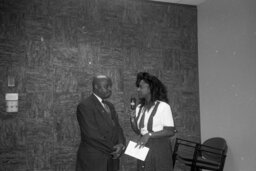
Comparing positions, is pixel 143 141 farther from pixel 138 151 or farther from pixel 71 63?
pixel 71 63

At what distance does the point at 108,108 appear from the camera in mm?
3160

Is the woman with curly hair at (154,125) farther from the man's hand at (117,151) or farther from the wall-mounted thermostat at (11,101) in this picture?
the wall-mounted thermostat at (11,101)

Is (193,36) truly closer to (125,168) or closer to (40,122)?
(125,168)

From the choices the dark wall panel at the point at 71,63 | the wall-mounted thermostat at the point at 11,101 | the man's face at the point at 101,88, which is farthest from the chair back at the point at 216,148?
the wall-mounted thermostat at the point at 11,101

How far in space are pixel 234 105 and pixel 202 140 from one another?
951 mm

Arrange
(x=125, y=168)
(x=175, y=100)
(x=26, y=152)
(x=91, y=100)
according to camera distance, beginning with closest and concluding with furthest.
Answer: (x=91, y=100), (x=26, y=152), (x=125, y=168), (x=175, y=100)

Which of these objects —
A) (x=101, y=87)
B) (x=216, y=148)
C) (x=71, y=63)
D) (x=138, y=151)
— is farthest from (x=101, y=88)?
(x=216, y=148)

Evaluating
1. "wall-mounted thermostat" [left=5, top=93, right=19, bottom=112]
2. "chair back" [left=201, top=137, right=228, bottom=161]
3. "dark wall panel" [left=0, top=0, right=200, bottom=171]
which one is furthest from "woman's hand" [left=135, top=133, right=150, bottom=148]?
"wall-mounted thermostat" [left=5, top=93, right=19, bottom=112]

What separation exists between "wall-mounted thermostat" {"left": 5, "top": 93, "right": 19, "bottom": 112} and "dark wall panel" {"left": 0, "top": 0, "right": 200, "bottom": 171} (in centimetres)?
6

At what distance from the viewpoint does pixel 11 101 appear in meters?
3.79

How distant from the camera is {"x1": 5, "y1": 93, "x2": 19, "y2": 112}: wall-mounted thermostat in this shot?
3777mm

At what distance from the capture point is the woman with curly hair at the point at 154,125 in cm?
268

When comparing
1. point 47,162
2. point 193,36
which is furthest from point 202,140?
point 47,162

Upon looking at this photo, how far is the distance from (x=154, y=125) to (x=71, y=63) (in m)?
1.86
